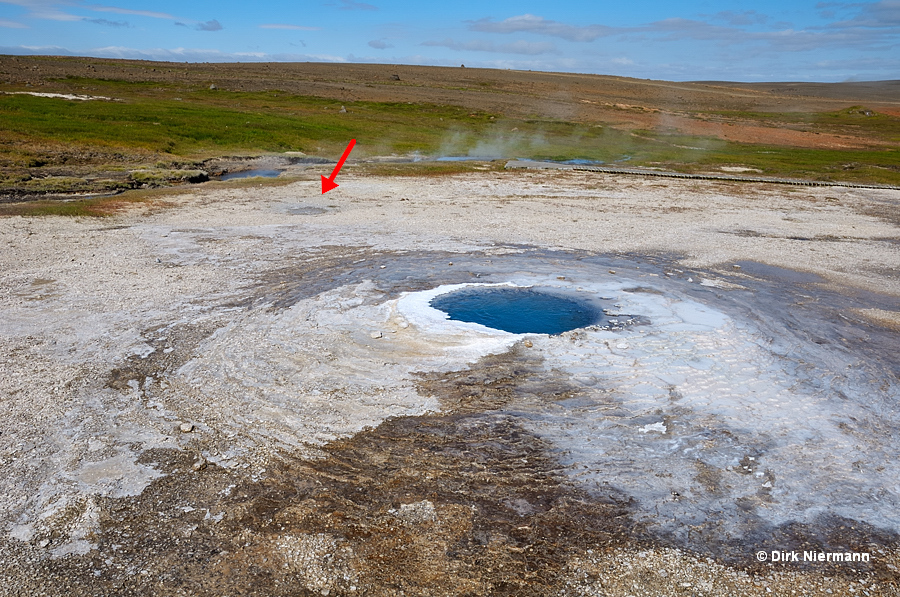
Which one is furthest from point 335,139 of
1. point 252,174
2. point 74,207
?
point 74,207

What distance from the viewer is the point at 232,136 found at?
31.5 metres

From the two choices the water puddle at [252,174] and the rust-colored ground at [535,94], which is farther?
the rust-colored ground at [535,94]

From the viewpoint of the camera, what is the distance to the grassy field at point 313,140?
22.8 meters

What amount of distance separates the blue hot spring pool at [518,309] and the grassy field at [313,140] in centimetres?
1483

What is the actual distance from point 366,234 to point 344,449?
910 centimetres

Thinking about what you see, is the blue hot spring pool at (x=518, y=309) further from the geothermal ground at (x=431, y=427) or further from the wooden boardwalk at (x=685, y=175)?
the wooden boardwalk at (x=685, y=175)

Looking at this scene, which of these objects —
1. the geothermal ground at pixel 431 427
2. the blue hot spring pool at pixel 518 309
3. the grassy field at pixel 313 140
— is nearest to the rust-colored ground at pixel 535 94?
the grassy field at pixel 313 140

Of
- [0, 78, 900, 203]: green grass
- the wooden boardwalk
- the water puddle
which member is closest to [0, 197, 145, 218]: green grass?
[0, 78, 900, 203]: green grass

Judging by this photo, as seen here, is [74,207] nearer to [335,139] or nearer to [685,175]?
[335,139]

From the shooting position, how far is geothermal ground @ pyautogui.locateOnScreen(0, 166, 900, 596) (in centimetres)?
470

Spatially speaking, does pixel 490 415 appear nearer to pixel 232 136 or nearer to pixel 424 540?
pixel 424 540

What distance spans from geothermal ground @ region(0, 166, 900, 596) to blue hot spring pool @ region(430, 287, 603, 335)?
406 mm

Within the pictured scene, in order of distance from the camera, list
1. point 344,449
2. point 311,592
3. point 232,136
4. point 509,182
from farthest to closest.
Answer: point 232,136 → point 509,182 → point 344,449 → point 311,592

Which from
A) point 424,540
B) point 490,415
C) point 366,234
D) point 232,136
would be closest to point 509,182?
point 366,234
